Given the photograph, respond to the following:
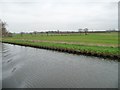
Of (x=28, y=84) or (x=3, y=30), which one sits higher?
(x=3, y=30)

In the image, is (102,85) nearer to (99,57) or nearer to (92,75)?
(92,75)

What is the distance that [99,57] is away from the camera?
2764 centimetres

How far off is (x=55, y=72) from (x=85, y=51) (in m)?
12.8

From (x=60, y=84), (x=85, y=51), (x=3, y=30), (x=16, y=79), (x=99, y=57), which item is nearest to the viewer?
(x=60, y=84)

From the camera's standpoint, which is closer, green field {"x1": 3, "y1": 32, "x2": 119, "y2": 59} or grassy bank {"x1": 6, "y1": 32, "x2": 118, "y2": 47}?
green field {"x1": 3, "y1": 32, "x2": 119, "y2": 59}

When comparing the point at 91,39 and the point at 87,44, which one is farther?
the point at 91,39

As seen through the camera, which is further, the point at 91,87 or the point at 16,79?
the point at 16,79

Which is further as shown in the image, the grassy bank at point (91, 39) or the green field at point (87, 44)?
the grassy bank at point (91, 39)

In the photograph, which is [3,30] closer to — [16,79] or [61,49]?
[61,49]

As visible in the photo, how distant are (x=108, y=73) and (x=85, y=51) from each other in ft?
40.3

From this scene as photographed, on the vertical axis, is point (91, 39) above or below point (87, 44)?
above

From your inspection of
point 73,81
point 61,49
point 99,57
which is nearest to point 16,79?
point 73,81

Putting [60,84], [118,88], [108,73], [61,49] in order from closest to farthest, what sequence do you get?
[118,88] → [60,84] → [108,73] → [61,49]

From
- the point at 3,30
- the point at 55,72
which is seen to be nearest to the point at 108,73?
the point at 55,72
